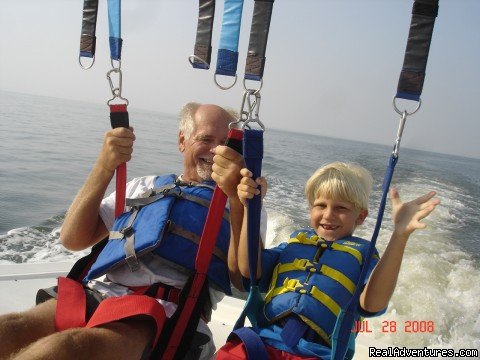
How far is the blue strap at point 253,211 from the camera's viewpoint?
1.53 meters

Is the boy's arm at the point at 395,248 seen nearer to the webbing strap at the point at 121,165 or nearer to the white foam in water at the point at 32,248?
the webbing strap at the point at 121,165

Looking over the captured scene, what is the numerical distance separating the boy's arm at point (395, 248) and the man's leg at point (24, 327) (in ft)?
4.15

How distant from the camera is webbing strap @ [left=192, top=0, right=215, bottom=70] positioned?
69.2 inches

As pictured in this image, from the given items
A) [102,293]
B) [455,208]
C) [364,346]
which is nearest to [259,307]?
[102,293]

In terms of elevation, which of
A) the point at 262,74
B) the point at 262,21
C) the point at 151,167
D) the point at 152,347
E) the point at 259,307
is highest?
the point at 262,21

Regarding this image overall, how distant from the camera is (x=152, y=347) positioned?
1833mm

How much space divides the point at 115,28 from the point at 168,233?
100 centimetres

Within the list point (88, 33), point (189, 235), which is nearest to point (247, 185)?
point (189, 235)

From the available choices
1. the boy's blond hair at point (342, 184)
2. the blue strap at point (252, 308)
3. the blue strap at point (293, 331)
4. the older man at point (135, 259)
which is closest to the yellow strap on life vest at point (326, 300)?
the blue strap at point (293, 331)

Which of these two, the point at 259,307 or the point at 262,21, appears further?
the point at 259,307

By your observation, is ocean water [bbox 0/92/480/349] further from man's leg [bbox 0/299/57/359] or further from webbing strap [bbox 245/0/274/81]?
webbing strap [bbox 245/0/274/81]

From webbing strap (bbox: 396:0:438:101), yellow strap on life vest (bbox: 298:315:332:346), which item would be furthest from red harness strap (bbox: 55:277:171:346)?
webbing strap (bbox: 396:0:438:101)

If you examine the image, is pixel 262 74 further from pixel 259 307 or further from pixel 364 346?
pixel 364 346

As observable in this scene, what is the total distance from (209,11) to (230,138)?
0.52 m
